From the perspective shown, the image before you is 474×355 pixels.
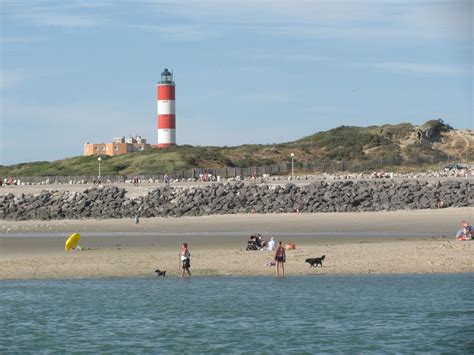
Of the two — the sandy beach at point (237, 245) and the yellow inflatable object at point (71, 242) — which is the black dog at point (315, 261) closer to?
the sandy beach at point (237, 245)

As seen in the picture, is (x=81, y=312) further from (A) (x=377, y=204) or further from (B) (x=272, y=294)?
(A) (x=377, y=204)

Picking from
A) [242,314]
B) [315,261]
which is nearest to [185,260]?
[315,261]

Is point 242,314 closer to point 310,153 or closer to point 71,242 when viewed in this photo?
point 71,242

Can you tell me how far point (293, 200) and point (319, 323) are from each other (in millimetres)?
32500

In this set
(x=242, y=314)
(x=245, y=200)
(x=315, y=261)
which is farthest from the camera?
(x=245, y=200)

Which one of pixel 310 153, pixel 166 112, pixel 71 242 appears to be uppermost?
pixel 166 112

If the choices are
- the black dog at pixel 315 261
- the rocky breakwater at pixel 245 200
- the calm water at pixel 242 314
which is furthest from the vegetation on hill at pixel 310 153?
the calm water at pixel 242 314

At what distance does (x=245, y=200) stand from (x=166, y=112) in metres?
38.2

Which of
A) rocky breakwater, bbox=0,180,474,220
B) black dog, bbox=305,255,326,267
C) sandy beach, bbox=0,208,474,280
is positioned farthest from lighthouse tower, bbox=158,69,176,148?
black dog, bbox=305,255,326,267

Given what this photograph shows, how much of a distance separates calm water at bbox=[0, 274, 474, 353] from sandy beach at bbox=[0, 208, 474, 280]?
1427 millimetres

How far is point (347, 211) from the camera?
50.6 metres

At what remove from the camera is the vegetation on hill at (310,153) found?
8694cm

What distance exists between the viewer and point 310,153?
92.5 m

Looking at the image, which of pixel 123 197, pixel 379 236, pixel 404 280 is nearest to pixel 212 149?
pixel 123 197
